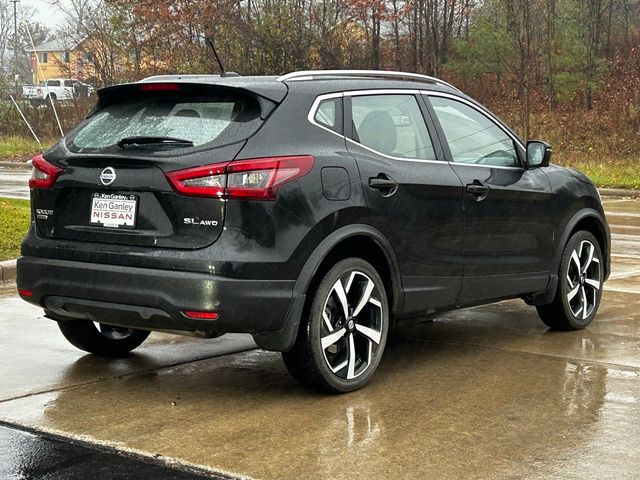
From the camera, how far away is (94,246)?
18.9 ft

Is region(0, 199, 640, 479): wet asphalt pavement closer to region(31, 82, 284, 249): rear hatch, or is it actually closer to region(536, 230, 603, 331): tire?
region(536, 230, 603, 331): tire

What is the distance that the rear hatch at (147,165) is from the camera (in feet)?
18.0

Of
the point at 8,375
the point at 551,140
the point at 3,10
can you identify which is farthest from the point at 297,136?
the point at 3,10

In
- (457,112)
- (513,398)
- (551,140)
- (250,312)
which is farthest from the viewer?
(551,140)

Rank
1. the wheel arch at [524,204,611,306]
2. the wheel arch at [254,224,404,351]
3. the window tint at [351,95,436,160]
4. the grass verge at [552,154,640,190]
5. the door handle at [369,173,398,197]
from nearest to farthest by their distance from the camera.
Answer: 1. the wheel arch at [254,224,404,351]
2. the door handle at [369,173,398,197]
3. the window tint at [351,95,436,160]
4. the wheel arch at [524,204,611,306]
5. the grass verge at [552,154,640,190]

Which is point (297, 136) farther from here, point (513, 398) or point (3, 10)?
point (3, 10)

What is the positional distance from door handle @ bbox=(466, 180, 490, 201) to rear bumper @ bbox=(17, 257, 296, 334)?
1.70 meters

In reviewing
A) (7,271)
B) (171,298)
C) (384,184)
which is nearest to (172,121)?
(171,298)

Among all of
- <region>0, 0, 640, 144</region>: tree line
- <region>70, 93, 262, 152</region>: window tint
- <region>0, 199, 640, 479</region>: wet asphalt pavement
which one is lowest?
<region>0, 199, 640, 479</region>: wet asphalt pavement

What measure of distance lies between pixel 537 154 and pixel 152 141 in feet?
9.31

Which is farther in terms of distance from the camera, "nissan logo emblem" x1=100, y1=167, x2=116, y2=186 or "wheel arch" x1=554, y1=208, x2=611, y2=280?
"wheel arch" x1=554, y1=208, x2=611, y2=280

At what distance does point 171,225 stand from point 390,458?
1.63 meters

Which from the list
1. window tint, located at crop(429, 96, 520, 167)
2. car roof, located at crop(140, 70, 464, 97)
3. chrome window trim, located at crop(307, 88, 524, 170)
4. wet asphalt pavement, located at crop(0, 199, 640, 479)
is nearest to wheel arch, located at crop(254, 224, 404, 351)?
wet asphalt pavement, located at crop(0, 199, 640, 479)

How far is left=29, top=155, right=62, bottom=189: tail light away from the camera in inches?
237
